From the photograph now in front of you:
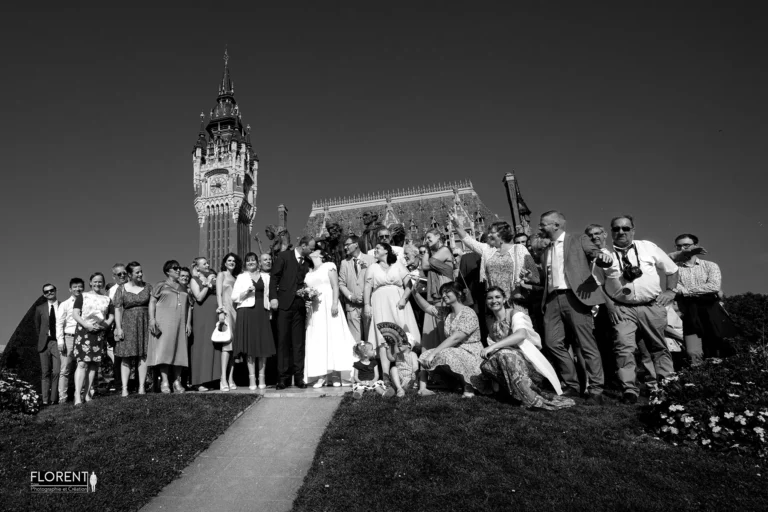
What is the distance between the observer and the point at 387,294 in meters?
7.04

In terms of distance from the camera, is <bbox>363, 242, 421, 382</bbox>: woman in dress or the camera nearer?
the camera

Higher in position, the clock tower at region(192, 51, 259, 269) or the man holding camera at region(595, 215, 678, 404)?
the clock tower at region(192, 51, 259, 269)

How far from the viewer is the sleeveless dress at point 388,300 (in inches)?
276

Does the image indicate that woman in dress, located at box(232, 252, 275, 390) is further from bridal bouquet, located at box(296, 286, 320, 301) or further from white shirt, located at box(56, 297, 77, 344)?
white shirt, located at box(56, 297, 77, 344)

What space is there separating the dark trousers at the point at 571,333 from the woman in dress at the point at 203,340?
514 cm

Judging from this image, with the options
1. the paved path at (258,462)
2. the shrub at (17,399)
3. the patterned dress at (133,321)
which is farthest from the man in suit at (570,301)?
the shrub at (17,399)

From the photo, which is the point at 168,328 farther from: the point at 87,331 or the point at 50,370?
the point at 50,370

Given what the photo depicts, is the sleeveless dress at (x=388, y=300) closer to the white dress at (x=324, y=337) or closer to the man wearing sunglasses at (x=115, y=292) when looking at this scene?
the white dress at (x=324, y=337)

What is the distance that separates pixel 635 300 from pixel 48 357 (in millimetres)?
9335

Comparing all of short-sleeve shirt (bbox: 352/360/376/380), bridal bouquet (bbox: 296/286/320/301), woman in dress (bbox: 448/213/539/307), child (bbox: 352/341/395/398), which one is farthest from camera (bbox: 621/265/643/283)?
bridal bouquet (bbox: 296/286/320/301)

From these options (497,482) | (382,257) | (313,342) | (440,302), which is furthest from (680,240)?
(313,342)

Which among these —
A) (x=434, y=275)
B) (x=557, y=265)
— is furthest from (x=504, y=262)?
(x=434, y=275)

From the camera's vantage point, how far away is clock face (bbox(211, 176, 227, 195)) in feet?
212

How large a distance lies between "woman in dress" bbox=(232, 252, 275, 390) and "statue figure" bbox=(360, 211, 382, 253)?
179cm
